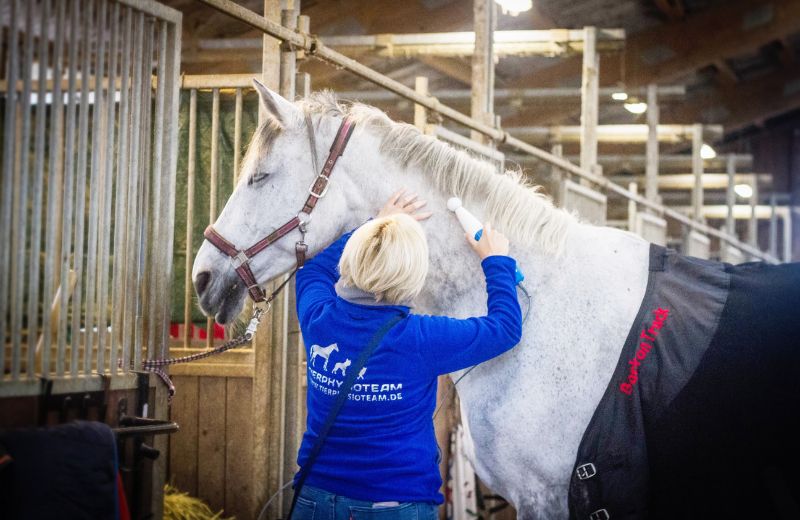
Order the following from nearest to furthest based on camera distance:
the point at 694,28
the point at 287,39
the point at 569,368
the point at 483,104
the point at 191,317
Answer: the point at 569,368 < the point at 287,39 < the point at 191,317 < the point at 483,104 < the point at 694,28

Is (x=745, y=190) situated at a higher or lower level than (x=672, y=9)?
lower

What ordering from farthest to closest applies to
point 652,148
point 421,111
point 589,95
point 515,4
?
point 652,148
point 589,95
point 515,4
point 421,111

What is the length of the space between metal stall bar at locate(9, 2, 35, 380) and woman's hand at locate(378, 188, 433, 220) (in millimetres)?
1086

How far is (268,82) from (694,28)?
8.79m

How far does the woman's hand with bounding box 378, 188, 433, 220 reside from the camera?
8.06 feet

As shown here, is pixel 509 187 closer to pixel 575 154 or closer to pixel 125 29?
pixel 125 29

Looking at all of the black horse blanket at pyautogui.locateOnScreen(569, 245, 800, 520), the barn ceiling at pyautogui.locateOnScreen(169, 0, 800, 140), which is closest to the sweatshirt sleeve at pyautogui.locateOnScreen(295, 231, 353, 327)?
the black horse blanket at pyautogui.locateOnScreen(569, 245, 800, 520)

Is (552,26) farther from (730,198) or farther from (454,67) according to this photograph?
(730,198)

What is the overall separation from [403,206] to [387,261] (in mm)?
579

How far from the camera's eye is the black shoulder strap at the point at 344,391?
1.98m

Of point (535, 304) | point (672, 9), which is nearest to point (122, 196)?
point (535, 304)

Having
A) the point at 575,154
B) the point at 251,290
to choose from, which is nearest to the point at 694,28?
the point at 575,154

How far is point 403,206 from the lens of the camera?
248 centimetres

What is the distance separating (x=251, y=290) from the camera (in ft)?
7.96
